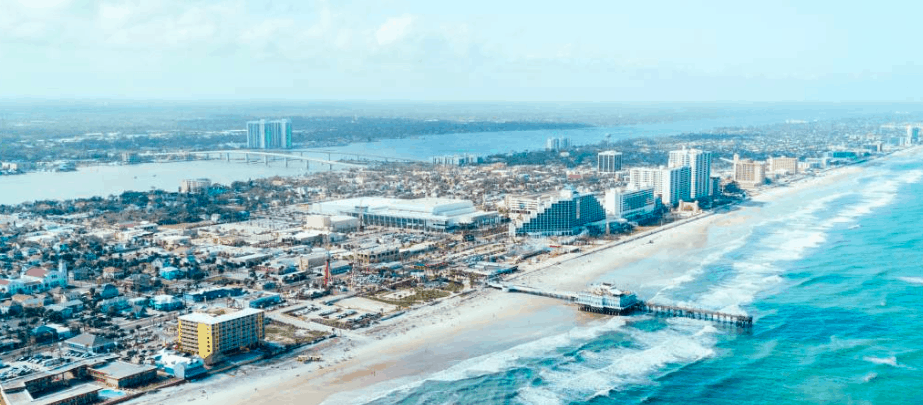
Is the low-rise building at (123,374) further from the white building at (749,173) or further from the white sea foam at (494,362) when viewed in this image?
the white building at (749,173)

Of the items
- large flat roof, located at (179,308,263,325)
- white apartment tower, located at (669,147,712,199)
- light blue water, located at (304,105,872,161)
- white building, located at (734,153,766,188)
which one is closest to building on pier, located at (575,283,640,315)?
large flat roof, located at (179,308,263,325)

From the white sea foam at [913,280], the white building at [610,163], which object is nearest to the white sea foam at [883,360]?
the white sea foam at [913,280]

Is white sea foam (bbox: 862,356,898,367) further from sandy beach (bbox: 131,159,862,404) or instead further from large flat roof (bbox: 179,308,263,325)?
large flat roof (bbox: 179,308,263,325)

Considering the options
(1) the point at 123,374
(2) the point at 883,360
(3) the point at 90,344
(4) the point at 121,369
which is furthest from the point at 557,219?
(1) the point at 123,374

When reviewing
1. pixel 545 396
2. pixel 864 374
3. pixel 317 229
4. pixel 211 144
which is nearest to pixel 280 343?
pixel 545 396

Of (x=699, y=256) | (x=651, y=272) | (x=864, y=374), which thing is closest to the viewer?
(x=864, y=374)

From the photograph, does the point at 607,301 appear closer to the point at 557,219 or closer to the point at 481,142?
the point at 557,219

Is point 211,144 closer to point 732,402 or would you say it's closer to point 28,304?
point 28,304
